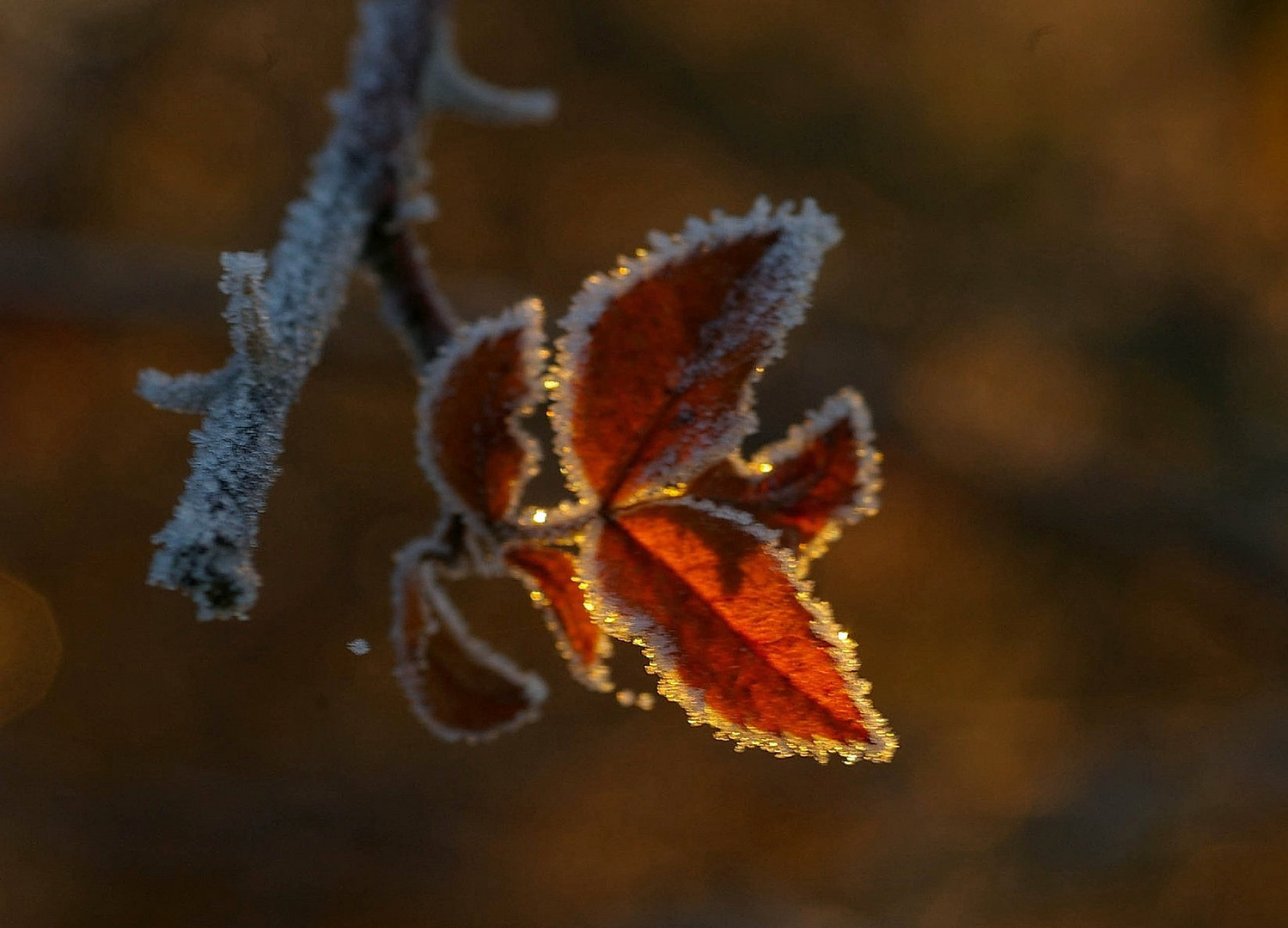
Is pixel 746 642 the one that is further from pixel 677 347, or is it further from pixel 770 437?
pixel 770 437

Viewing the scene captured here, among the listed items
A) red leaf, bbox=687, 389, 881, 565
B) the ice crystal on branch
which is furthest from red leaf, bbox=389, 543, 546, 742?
red leaf, bbox=687, 389, 881, 565

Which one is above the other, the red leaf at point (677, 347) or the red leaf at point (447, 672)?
the red leaf at point (677, 347)

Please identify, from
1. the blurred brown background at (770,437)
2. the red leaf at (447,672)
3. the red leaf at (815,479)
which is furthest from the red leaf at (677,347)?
the blurred brown background at (770,437)

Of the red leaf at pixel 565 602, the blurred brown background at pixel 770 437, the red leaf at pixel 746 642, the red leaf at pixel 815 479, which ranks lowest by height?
the red leaf at pixel 746 642

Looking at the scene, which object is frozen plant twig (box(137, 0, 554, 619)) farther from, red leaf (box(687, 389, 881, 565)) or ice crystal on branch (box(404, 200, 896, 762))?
red leaf (box(687, 389, 881, 565))

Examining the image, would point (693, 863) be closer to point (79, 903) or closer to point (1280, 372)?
point (79, 903)

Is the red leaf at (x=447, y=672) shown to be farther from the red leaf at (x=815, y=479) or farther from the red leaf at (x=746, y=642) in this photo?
the red leaf at (x=815, y=479)
